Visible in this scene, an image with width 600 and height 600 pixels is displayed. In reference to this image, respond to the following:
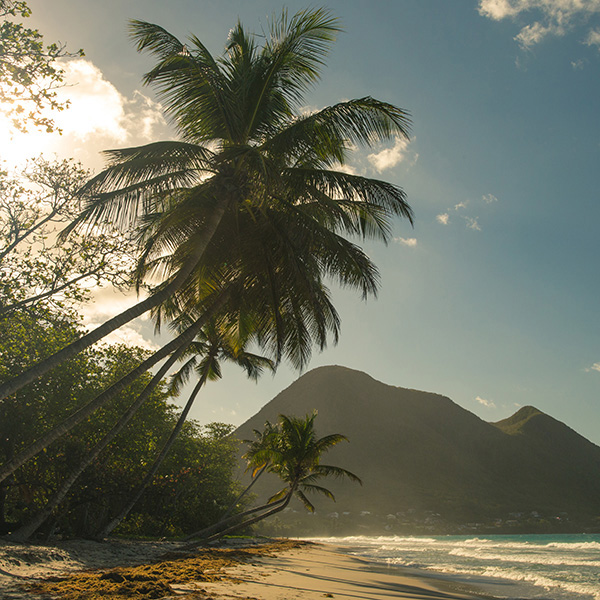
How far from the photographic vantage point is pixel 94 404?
27.2ft

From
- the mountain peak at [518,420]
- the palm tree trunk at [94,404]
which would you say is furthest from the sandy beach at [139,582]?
the mountain peak at [518,420]

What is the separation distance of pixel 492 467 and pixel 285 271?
13359 cm

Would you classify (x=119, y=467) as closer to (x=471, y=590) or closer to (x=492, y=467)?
(x=471, y=590)

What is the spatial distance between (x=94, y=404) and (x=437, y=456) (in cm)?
13172

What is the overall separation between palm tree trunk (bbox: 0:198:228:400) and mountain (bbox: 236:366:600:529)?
99.2 meters

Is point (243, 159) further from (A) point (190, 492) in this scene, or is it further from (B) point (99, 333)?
(A) point (190, 492)

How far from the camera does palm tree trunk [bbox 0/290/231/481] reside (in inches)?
290

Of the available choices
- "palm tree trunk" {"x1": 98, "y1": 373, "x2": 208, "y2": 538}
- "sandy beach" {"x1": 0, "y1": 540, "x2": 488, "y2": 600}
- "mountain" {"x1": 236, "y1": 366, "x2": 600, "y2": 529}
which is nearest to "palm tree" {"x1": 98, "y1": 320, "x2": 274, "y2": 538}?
"palm tree trunk" {"x1": 98, "y1": 373, "x2": 208, "y2": 538}

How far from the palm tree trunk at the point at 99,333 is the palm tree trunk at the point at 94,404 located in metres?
1.32

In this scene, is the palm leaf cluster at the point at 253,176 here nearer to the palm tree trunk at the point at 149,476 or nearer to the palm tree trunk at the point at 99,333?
the palm tree trunk at the point at 99,333

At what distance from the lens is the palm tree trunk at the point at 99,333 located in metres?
Answer: 5.99

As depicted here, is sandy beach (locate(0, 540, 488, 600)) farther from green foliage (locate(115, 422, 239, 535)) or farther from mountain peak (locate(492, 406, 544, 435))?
mountain peak (locate(492, 406, 544, 435))

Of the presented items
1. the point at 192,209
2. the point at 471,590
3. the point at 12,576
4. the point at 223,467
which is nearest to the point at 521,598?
the point at 471,590

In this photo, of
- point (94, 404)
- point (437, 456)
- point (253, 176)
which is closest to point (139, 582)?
point (94, 404)
